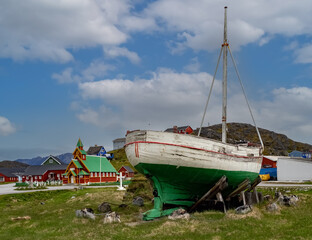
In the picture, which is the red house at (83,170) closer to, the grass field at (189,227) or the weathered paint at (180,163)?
the grass field at (189,227)

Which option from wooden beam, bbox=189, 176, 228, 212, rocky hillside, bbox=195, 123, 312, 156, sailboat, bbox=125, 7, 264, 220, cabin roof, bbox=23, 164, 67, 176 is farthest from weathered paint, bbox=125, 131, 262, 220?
rocky hillside, bbox=195, 123, 312, 156

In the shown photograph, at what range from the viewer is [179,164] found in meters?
17.1

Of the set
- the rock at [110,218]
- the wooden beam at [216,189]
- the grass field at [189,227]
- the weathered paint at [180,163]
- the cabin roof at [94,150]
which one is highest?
the cabin roof at [94,150]

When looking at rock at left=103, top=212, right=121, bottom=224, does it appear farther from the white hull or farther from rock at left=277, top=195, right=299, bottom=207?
rock at left=277, top=195, right=299, bottom=207

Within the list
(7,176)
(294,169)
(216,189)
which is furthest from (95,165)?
(216,189)

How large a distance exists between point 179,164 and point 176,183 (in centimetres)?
176

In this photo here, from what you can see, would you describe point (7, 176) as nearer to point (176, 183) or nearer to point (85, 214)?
point (85, 214)

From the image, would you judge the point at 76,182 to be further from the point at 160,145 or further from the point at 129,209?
the point at 160,145

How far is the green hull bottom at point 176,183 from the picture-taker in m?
17.5

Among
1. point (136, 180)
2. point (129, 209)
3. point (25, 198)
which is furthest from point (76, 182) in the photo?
point (129, 209)

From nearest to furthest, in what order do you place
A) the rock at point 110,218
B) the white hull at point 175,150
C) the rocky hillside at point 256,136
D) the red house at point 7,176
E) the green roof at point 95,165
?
the white hull at point 175,150
the rock at point 110,218
the green roof at point 95,165
the red house at point 7,176
the rocky hillside at point 256,136

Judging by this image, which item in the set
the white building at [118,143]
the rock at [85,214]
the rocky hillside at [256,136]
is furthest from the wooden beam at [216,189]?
the white building at [118,143]

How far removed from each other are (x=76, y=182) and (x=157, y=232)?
1972 inches

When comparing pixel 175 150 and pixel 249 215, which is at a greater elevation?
pixel 175 150
